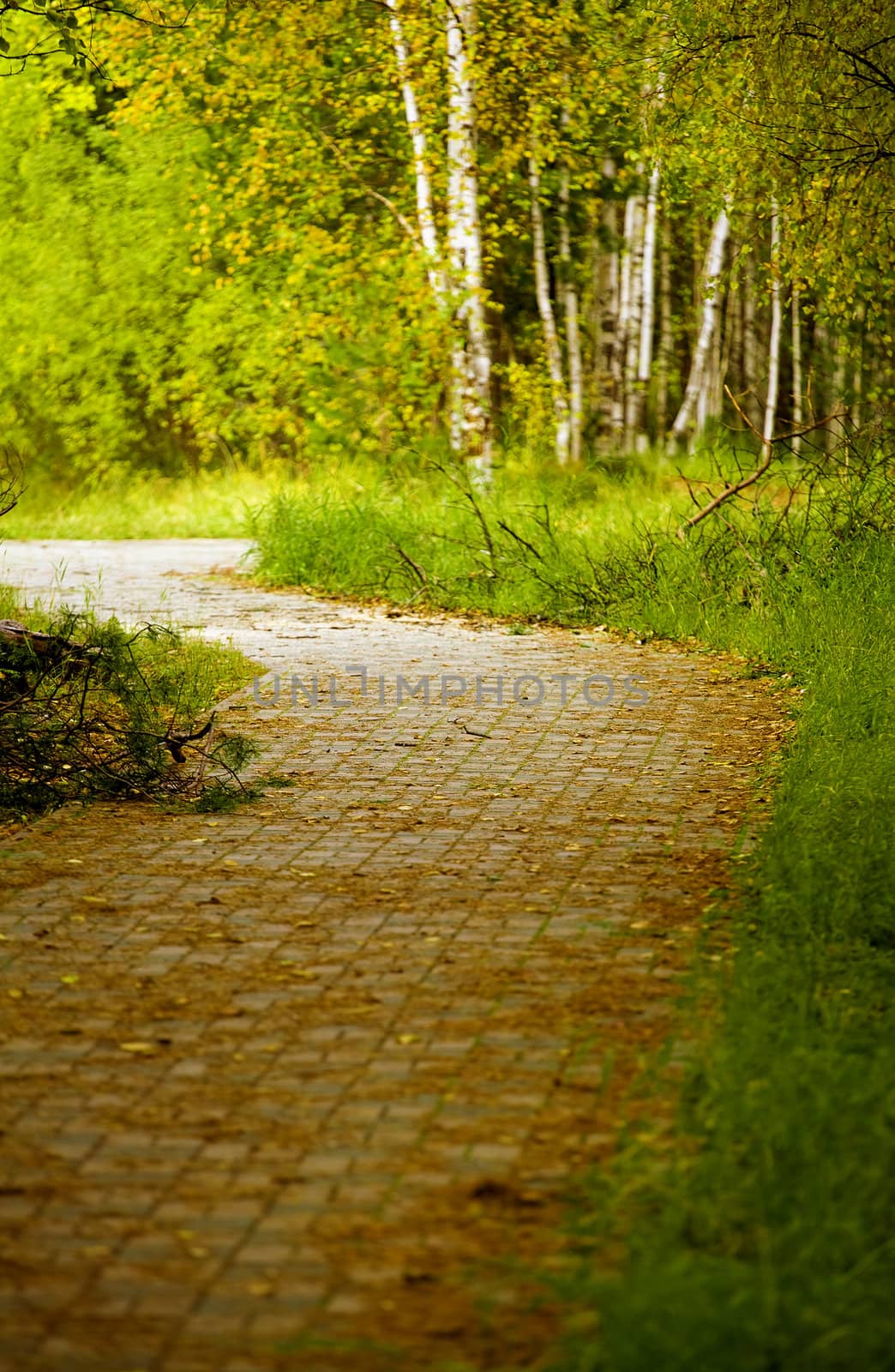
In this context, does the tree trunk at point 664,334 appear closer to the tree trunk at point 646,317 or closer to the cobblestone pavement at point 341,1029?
the tree trunk at point 646,317

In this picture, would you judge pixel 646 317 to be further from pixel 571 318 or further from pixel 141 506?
pixel 141 506

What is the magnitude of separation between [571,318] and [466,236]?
339 inches

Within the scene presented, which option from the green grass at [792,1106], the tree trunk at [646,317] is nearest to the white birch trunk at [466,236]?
the tree trunk at [646,317]

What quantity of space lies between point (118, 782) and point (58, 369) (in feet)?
63.2

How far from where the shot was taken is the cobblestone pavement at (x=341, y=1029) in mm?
3363

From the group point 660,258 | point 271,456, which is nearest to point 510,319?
point 660,258

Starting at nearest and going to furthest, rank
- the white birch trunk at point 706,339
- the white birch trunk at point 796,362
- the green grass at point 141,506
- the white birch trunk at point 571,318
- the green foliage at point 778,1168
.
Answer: the green foliage at point 778,1168 < the white birch trunk at point 796,362 < the green grass at point 141,506 < the white birch trunk at point 706,339 < the white birch trunk at point 571,318

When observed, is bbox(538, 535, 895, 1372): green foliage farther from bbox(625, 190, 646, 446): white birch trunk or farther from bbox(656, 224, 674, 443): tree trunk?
bbox(656, 224, 674, 443): tree trunk

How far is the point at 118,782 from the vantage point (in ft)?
25.9

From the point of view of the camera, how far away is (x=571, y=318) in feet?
91.7

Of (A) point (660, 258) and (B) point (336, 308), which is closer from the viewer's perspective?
(B) point (336, 308)

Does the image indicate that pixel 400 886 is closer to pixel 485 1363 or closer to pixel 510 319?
pixel 485 1363

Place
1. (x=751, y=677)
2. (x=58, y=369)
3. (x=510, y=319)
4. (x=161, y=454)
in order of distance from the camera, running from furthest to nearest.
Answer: (x=510, y=319) < (x=161, y=454) < (x=58, y=369) < (x=751, y=677)

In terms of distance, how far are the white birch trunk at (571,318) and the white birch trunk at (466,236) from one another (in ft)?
16.8
